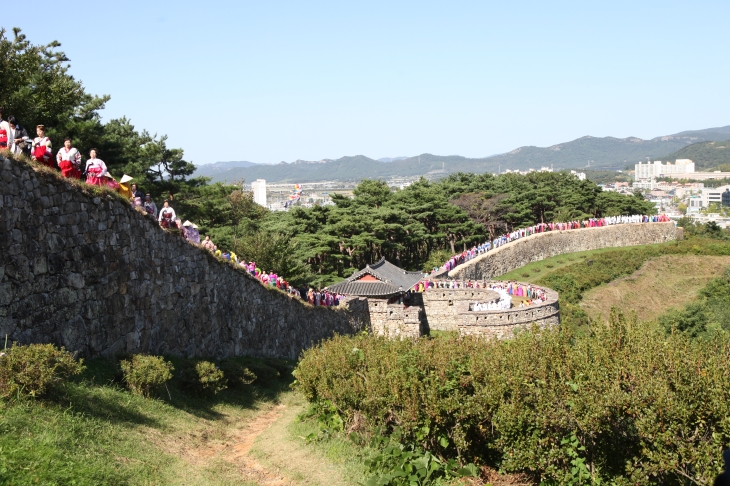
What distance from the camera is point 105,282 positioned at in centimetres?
1258

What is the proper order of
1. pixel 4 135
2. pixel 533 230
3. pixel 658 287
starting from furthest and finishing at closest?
pixel 533 230
pixel 658 287
pixel 4 135

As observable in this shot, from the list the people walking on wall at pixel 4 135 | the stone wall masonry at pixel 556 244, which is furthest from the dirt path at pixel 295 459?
the stone wall masonry at pixel 556 244

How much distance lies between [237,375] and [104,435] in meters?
5.85

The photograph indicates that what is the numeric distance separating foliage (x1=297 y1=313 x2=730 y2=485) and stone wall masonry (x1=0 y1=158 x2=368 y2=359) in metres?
4.06

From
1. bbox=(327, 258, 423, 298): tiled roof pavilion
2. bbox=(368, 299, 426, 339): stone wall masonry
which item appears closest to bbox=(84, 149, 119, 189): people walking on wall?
bbox=(327, 258, 423, 298): tiled roof pavilion

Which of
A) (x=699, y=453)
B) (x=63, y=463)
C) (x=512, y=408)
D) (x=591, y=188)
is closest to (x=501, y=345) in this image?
(x=512, y=408)

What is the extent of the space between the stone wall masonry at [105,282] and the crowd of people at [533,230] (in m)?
21.3

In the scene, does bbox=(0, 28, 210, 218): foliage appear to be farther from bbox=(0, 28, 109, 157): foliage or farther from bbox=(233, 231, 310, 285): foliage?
bbox=(233, 231, 310, 285): foliage

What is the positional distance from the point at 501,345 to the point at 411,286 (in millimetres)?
20073

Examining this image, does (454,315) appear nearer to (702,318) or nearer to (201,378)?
(702,318)

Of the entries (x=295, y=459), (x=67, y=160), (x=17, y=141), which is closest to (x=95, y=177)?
(x=67, y=160)

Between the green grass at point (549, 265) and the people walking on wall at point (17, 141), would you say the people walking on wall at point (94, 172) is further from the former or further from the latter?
the green grass at point (549, 265)

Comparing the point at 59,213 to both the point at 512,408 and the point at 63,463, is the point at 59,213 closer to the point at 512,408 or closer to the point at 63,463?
the point at 63,463

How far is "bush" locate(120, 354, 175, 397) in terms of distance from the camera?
450 inches
